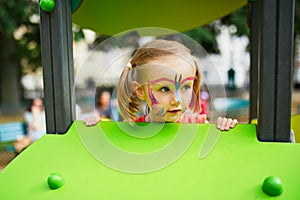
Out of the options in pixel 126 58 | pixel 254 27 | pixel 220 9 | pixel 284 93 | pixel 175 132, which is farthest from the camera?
pixel 220 9

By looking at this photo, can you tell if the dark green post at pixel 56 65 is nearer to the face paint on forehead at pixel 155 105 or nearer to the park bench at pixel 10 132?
the face paint on forehead at pixel 155 105

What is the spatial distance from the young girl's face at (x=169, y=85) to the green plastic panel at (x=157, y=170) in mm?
86

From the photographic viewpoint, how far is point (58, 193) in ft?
3.04

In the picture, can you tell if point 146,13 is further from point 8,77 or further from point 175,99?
point 8,77

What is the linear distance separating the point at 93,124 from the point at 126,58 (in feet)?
1.30

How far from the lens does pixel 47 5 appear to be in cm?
108

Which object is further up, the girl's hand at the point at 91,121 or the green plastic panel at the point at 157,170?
the girl's hand at the point at 91,121

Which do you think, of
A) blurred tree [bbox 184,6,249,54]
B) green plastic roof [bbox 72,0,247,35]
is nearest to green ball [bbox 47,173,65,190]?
green plastic roof [bbox 72,0,247,35]

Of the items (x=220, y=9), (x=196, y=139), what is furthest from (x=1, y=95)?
(x=196, y=139)

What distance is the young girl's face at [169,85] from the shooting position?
1.09 meters

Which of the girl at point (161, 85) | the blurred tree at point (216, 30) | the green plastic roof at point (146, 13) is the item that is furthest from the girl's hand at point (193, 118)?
the blurred tree at point (216, 30)

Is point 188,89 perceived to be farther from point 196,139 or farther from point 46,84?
point 46,84

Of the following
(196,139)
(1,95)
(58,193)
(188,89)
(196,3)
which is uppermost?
(196,3)

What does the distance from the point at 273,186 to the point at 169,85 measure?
438 millimetres
